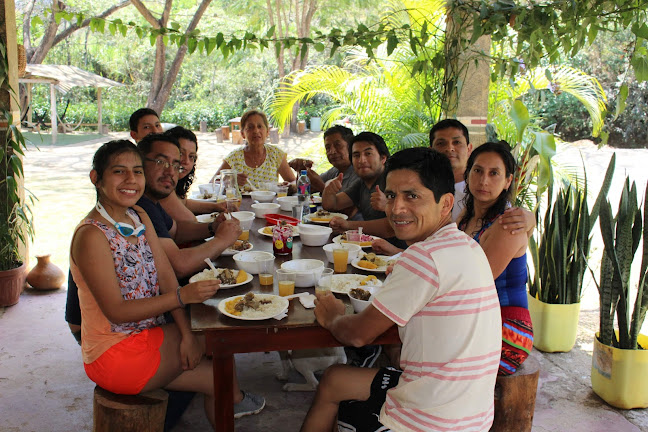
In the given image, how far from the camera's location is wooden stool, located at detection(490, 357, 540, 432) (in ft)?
7.97

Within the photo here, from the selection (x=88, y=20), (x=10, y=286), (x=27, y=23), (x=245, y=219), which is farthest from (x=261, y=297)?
(x=27, y=23)

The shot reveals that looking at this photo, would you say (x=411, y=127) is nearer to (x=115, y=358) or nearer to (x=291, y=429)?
(x=291, y=429)

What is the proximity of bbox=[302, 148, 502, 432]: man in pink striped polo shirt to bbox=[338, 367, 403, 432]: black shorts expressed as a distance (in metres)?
0.15

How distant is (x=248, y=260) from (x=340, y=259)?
1.60ft

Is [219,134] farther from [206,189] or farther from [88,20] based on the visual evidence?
[206,189]

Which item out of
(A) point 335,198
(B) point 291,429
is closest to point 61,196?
(A) point 335,198

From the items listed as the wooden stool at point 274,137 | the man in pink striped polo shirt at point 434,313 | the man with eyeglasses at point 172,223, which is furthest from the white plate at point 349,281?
the wooden stool at point 274,137

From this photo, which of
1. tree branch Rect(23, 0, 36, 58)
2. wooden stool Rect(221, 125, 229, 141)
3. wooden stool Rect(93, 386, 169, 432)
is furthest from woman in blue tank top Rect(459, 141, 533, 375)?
wooden stool Rect(221, 125, 229, 141)

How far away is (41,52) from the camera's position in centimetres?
1337

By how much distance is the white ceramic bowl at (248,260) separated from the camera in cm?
276

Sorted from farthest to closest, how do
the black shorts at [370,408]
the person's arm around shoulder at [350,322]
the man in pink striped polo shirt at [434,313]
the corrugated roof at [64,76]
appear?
the corrugated roof at [64,76] → the black shorts at [370,408] → the person's arm around shoulder at [350,322] → the man in pink striped polo shirt at [434,313]

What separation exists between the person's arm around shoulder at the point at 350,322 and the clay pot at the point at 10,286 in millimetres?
3773

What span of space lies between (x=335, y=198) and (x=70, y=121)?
895 inches

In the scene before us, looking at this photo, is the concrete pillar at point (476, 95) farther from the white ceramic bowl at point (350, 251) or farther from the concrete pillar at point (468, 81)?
the white ceramic bowl at point (350, 251)
